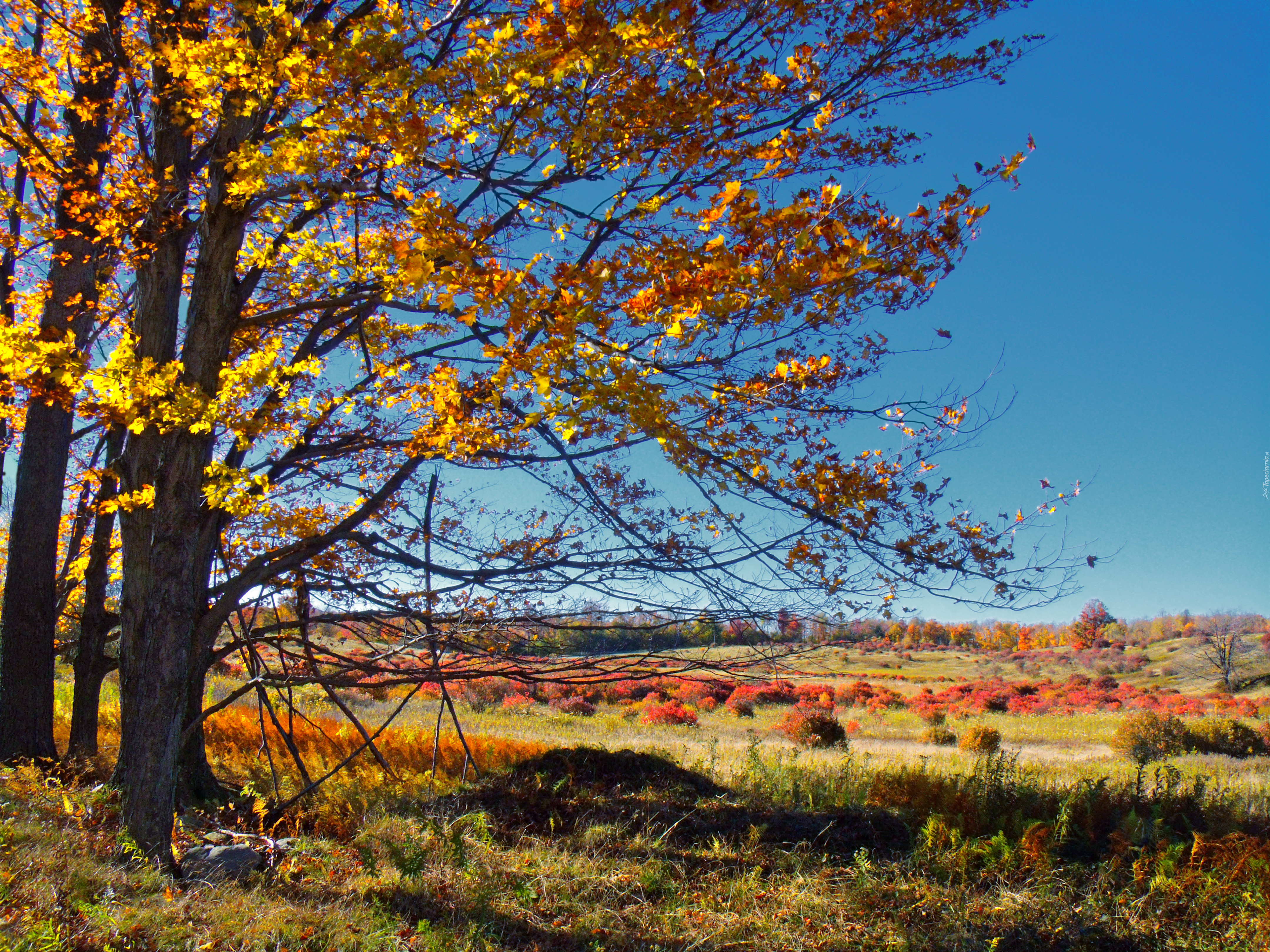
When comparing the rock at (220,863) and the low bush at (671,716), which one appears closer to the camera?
the rock at (220,863)

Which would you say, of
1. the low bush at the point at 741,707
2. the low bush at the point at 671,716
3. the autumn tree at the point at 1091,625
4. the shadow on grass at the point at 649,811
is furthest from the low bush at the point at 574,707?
the autumn tree at the point at 1091,625

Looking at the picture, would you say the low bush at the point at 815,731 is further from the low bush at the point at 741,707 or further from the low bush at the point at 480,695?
the low bush at the point at 480,695

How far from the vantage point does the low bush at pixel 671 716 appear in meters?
21.4

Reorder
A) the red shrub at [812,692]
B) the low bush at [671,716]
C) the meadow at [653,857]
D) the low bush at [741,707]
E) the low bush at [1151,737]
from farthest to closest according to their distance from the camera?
the red shrub at [812,692] → the low bush at [741,707] → the low bush at [671,716] → the low bush at [1151,737] → the meadow at [653,857]

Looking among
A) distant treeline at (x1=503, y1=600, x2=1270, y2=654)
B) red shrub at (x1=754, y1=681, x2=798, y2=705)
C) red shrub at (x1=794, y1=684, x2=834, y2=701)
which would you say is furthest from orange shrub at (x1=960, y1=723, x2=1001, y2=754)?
red shrub at (x1=754, y1=681, x2=798, y2=705)

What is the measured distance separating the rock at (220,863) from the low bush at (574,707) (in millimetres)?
17895

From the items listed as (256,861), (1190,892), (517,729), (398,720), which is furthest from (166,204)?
(517,729)

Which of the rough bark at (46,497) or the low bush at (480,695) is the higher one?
the rough bark at (46,497)

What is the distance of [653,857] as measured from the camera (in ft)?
21.8

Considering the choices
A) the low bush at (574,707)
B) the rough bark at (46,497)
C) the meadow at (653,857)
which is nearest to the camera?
the meadow at (653,857)

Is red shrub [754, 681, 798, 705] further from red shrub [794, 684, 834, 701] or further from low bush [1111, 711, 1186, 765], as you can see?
low bush [1111, 711, 1186, 765]

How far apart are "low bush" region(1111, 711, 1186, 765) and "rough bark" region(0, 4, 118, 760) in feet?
65.6

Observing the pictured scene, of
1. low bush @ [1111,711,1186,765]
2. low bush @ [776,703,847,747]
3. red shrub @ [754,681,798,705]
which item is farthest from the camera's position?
red shrub @ [754,681,798,705]

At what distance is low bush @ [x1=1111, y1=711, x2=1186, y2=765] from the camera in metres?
16.6
